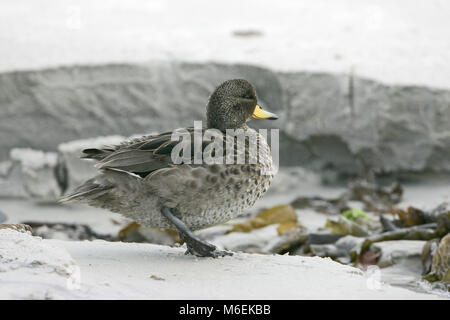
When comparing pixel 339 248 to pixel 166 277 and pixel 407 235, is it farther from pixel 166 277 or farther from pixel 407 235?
pixel 166 277

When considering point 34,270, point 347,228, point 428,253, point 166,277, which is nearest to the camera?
point 34,270

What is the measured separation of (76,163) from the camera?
7.23 m

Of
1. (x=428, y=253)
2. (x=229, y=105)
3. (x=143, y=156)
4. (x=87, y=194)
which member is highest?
(x=229, y=105)

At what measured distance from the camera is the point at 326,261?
14.3ft

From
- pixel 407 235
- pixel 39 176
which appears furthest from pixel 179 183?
pixel 39 176

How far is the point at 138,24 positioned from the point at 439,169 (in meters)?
3.70

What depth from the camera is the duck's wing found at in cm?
429

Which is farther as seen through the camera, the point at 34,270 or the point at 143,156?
the point at 143,156

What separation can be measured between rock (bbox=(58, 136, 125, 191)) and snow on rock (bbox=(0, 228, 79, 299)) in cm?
322

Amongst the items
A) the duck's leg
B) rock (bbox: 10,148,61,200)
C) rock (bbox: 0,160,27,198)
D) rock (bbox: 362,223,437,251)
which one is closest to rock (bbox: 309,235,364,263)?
rock (bbox: 362,223,437,251)

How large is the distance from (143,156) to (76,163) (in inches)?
119

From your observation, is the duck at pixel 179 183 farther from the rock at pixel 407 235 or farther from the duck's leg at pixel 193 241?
the rock at pixel 407 235

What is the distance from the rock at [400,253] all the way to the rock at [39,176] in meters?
3.06
